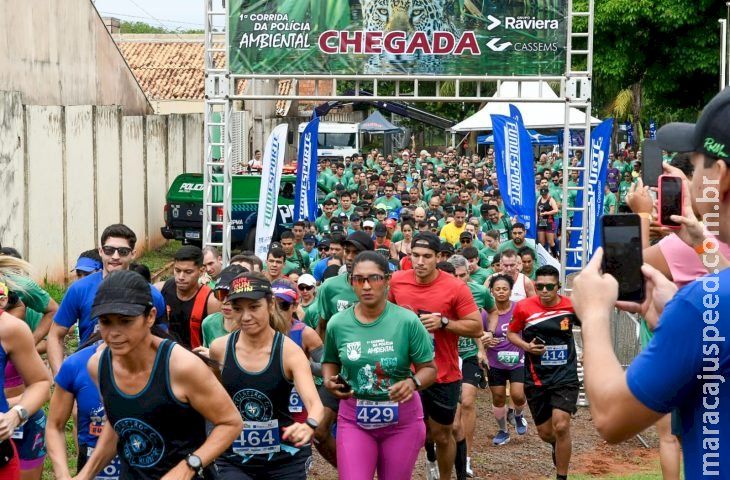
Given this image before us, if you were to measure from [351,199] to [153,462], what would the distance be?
17.5m

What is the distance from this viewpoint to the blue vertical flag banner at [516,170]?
14922 millimetres

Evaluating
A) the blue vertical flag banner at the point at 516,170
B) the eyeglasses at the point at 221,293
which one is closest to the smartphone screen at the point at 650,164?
the eyeglasses at the point at 221,293

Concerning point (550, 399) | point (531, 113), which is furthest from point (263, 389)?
point (531, 113)

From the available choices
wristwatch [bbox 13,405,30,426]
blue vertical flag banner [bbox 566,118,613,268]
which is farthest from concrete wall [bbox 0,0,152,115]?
wristwatch [bbox 13,405,30,426]

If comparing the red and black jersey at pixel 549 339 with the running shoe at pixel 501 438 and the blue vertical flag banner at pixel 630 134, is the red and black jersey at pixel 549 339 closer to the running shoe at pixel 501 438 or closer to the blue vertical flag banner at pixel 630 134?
the running shoe at pixel 501 438

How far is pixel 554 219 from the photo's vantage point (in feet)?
84.2

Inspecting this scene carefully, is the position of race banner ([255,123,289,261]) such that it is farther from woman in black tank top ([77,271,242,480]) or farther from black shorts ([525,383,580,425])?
woman in black tank top ([77,271,242,480])

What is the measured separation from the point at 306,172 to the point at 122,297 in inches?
480

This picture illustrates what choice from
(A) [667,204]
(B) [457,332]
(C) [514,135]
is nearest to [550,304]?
(B) [457,332]

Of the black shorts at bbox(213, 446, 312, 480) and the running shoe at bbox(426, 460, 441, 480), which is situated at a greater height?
the black shorts at bbox(213, 446, 312, 480)

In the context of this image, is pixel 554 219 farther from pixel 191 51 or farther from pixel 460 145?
pixel 460 145

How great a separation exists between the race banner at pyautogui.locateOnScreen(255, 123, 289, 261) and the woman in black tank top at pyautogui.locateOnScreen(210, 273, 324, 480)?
27.4 feet

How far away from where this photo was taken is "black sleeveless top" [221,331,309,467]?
253 inches

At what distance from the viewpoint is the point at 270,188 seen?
1535cm
